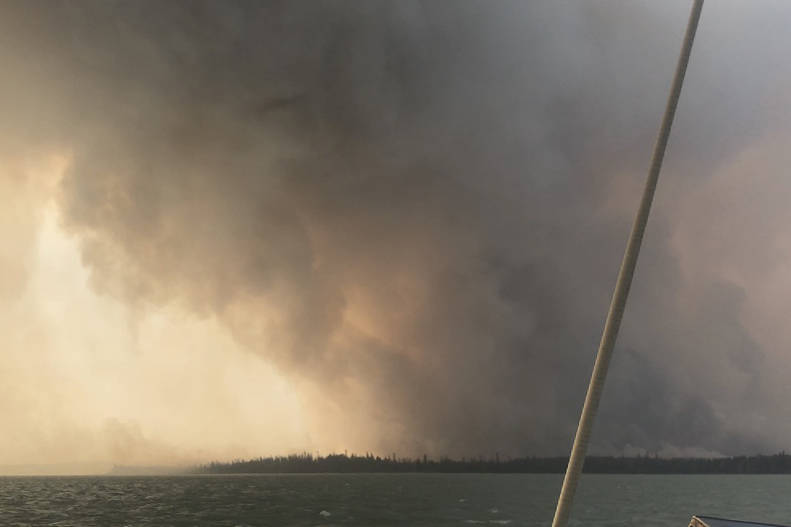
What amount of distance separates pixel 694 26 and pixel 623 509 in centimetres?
17262

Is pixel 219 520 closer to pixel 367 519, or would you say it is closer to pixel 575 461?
pixel 367 519

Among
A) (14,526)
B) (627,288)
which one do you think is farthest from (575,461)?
(14,526)

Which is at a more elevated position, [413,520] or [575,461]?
[575,461]

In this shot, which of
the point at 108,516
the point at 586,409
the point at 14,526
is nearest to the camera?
the point at 586,409

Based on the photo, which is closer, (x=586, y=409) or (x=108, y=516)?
(x=586, y=409)

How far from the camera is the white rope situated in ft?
36.8

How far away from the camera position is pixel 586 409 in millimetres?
11203

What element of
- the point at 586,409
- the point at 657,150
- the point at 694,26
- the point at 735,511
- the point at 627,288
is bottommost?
the point at 735,511

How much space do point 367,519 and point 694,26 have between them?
116710 mm

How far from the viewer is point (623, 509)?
536ft

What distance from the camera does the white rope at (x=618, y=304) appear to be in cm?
1123

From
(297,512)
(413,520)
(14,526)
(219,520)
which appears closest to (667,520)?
(413,520)

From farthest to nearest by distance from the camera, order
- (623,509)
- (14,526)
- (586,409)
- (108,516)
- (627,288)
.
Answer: (623,509), (108,516), (14,526), (627,288), (586,409)

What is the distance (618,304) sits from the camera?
11.8m
